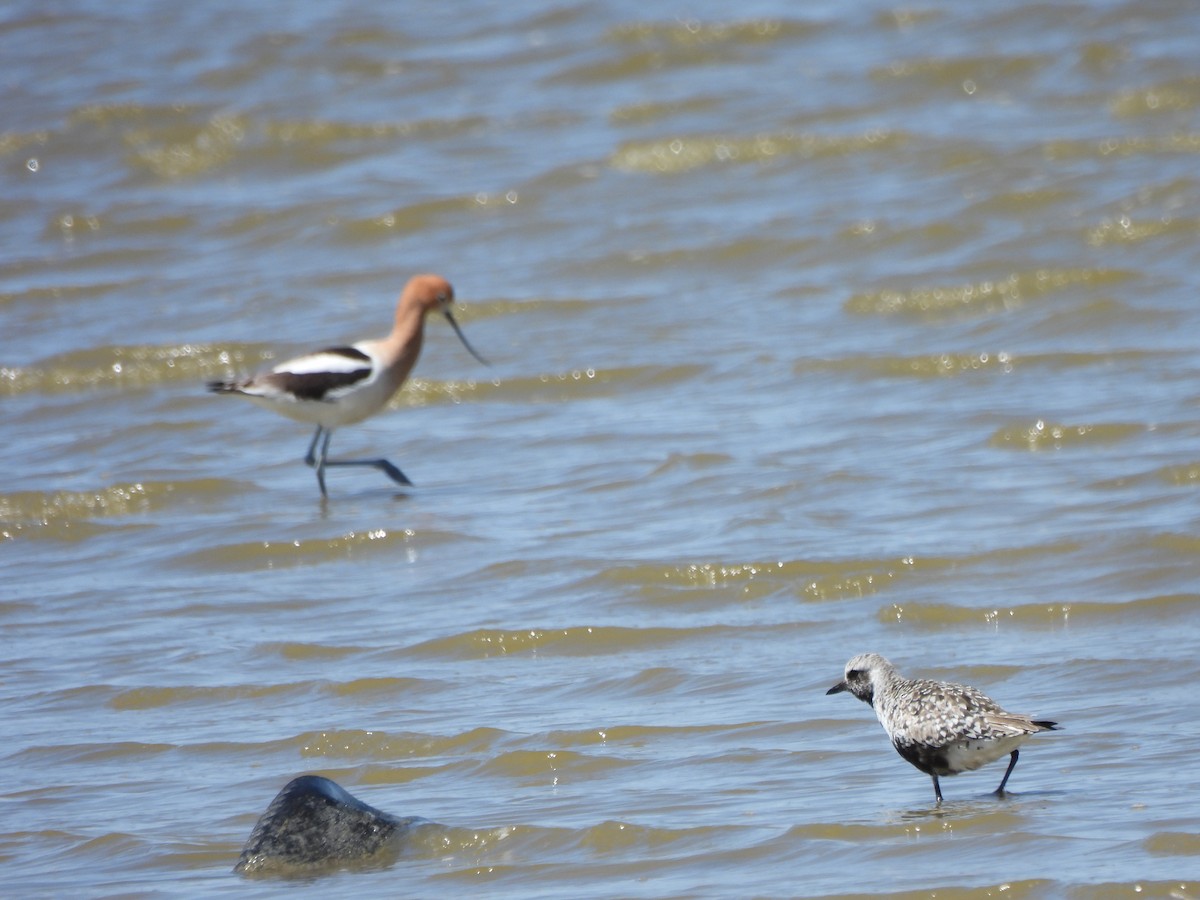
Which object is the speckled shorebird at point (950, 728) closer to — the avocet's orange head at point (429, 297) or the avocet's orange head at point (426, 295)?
the avocet's orange head at point (429, 297)

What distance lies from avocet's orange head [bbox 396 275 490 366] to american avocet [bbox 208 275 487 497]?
33 cm

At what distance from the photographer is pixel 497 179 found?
603 inches

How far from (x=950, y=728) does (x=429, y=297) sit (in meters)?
6.78

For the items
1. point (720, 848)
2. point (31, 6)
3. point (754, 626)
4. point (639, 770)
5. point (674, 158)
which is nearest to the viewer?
point (720, 848)

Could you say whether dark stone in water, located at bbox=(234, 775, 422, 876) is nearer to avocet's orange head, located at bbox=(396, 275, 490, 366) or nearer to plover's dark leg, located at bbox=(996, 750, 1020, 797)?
plover's dark leg, located at bbox=(996, 750, 1020, 797)

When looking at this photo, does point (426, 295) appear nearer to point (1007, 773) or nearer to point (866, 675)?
point (866, 675)

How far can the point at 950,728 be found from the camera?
517 cm

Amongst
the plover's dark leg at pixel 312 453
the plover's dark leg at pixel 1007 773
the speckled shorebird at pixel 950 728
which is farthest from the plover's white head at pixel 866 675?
the plover's dark leg at pixel 312 453

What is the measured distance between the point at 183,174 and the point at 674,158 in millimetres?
4685

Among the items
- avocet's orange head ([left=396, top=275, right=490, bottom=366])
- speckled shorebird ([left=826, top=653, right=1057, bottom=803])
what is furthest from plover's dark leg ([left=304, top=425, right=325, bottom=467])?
speckled shorebird ([left=826, top=653, right=1057, bottom=803])

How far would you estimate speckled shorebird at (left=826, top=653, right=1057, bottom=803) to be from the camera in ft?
16.9

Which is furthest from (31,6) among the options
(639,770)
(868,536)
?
(639,770)

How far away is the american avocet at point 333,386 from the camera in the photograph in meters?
10.4

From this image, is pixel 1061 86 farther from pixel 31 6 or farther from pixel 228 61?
pixel 31 6
